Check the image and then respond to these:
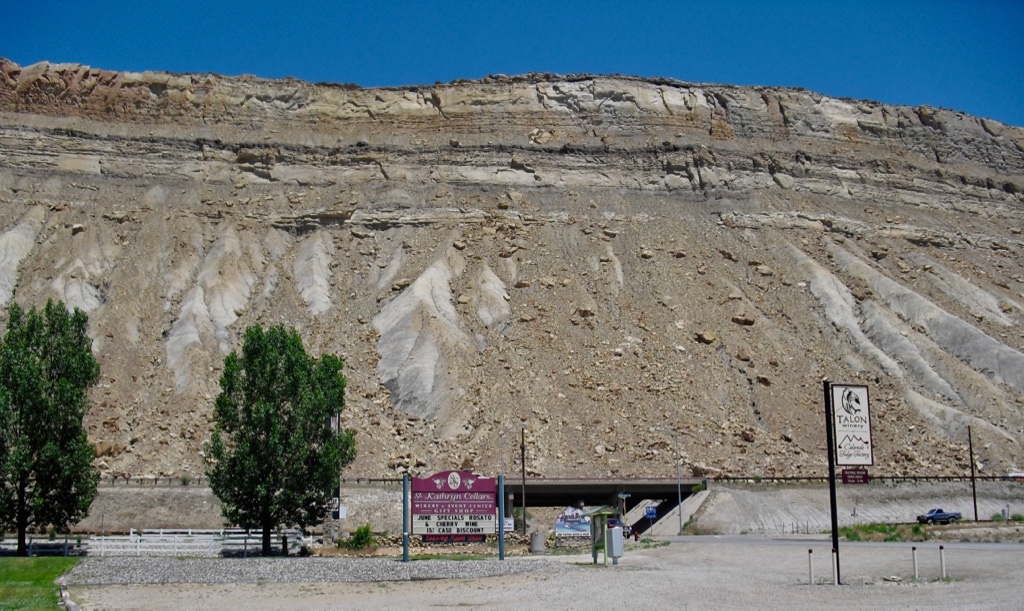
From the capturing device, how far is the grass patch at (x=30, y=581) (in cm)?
2452

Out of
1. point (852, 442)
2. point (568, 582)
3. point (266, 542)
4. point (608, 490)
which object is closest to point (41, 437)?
point (266, 542)

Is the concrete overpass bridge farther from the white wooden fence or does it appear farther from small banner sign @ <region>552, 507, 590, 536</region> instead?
the white wooden fence

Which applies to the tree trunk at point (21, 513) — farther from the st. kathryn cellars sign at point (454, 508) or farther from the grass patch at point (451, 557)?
the st. kathryn cellars sign at point (454, 508)

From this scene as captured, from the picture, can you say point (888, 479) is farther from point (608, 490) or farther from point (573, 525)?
point (573, 525)

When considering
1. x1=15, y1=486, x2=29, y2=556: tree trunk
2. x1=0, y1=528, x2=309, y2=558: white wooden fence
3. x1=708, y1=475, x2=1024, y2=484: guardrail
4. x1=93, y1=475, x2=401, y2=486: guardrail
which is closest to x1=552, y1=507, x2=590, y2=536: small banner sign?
x1=93, y1=475, x2=401, y2=486: guardrail

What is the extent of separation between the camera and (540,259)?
75.4 meters

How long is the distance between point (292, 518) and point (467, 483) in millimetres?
7603

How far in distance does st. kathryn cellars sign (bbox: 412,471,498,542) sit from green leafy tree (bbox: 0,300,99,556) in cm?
1167

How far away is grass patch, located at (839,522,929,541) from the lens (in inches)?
1754

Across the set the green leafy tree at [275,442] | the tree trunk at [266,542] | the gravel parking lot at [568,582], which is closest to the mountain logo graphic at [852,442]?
the gravel parking lot at [568,582]

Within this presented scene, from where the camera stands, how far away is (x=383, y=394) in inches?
2461

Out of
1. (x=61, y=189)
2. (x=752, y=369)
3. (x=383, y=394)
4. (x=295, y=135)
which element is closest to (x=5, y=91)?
(x=61, y=189)

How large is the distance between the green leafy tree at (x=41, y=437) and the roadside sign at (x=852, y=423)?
24.9 meters

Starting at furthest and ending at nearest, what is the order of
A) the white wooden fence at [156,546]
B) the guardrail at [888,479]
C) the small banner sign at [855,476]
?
the guardrail at [888,479]
the white wooden fence at [156,546]
the small banner sign at [855,476]
